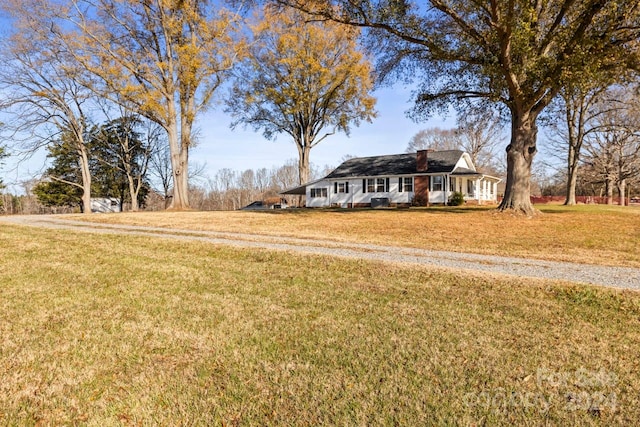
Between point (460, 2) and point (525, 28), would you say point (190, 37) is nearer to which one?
point (460, 2)

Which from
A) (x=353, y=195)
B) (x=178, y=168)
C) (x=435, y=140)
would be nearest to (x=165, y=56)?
(x=178, y=168)

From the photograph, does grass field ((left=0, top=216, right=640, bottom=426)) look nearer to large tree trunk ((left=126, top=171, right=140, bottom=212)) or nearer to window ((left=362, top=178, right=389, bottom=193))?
window ((left=362, top=178, right=389, bottom=193))

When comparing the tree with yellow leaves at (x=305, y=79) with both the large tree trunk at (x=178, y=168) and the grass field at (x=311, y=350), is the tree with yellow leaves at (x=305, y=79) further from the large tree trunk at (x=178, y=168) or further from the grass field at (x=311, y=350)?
the grass field at (x=311, y=350)

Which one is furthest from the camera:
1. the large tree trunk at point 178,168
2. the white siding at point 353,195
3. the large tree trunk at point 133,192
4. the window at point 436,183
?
the large tree trunk at point 133,192

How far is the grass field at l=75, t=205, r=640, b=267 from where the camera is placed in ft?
26.5

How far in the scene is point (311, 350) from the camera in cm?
290

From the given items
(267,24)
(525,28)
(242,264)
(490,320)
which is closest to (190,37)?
(267,24)

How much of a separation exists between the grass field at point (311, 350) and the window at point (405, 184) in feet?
75.8

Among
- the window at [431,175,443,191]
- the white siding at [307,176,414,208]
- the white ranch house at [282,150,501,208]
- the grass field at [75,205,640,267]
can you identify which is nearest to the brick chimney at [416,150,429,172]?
the white ranch house at [282,150,501,208]

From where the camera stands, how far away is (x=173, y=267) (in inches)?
229

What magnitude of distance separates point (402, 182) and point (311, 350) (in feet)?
85.9

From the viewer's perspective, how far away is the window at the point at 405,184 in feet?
90.6

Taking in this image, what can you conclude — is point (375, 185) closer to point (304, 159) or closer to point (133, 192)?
point (304, 159)

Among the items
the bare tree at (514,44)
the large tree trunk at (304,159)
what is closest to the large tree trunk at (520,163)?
the bare tree at (514,44)
